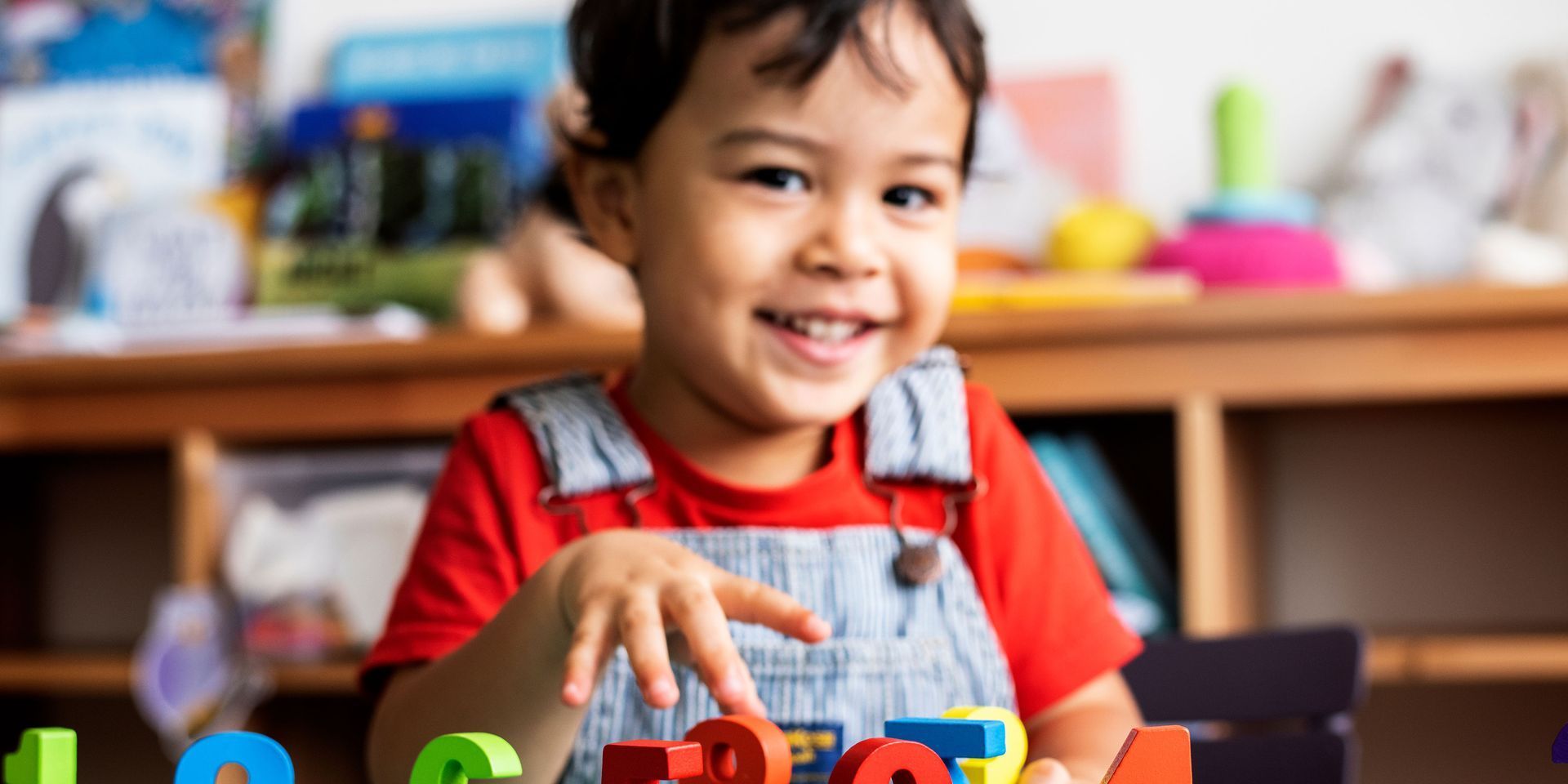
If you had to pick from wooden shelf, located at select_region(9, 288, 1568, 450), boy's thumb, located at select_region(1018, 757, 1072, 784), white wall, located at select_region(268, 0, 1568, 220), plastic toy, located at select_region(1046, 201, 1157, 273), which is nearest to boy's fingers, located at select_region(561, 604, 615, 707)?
boy's thumb, located at select_region(1018, 757, 1072, 784)

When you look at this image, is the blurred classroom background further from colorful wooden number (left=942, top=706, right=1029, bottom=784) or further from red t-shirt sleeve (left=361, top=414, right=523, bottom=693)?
colorful wooden number (left=942, top=706, right=1029, bottom=784)

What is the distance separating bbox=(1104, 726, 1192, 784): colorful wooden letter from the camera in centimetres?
38

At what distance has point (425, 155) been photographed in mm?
1883

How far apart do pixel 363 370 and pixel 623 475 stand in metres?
0.91

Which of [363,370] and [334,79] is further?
[334,79]

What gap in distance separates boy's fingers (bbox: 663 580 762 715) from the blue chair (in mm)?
418

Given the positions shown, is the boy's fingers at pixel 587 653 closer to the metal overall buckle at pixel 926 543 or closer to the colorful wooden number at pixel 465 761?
the colorful wooden number at pixel 465 761

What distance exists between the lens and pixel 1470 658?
1.41 metres

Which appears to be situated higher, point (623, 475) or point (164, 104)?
point (164, 104)

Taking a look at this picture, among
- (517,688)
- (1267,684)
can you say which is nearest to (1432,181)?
(1267,684)

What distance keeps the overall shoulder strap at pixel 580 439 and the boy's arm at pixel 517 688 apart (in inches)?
6.2

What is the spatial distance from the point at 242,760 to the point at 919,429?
1.59 feet

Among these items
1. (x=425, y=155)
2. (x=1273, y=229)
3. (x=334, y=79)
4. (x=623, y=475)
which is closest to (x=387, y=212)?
(x=425, y=155)

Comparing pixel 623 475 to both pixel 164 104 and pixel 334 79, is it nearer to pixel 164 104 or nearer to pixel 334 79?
pixel 334 79
